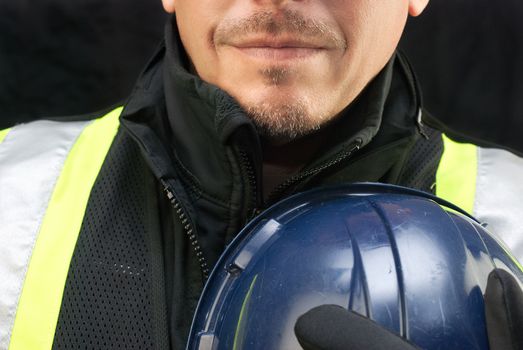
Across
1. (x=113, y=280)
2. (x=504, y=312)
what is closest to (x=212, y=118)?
(x=113, y=280)

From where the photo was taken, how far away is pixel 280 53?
170 cm

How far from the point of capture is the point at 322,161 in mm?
Answer: 1729

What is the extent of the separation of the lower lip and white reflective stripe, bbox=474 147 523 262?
51 cm

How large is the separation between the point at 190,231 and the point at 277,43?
39cm

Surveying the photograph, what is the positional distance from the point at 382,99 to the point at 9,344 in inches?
34.0

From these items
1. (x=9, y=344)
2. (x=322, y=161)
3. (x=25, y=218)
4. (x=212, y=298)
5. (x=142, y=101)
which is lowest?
(x=9, y=344)

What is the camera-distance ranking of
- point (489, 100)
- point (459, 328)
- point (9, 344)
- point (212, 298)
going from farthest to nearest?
point (489, 100) → point (9, 344) → point (212, 298) → point (459, 328)

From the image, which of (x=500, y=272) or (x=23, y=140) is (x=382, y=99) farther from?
(x=23, y=140)

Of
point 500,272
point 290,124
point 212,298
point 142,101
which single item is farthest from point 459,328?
point 142,101

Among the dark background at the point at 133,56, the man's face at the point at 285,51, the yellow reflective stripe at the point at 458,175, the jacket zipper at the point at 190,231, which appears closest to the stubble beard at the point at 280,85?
the man's face at the point at 285,51

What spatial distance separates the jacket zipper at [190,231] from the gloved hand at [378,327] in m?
0.43

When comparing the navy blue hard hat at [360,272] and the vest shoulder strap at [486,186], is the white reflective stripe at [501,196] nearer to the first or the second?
the vest shoulder strap at [486,186]

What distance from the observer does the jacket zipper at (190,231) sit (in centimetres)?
169

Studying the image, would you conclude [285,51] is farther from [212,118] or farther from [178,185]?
[178,185]
